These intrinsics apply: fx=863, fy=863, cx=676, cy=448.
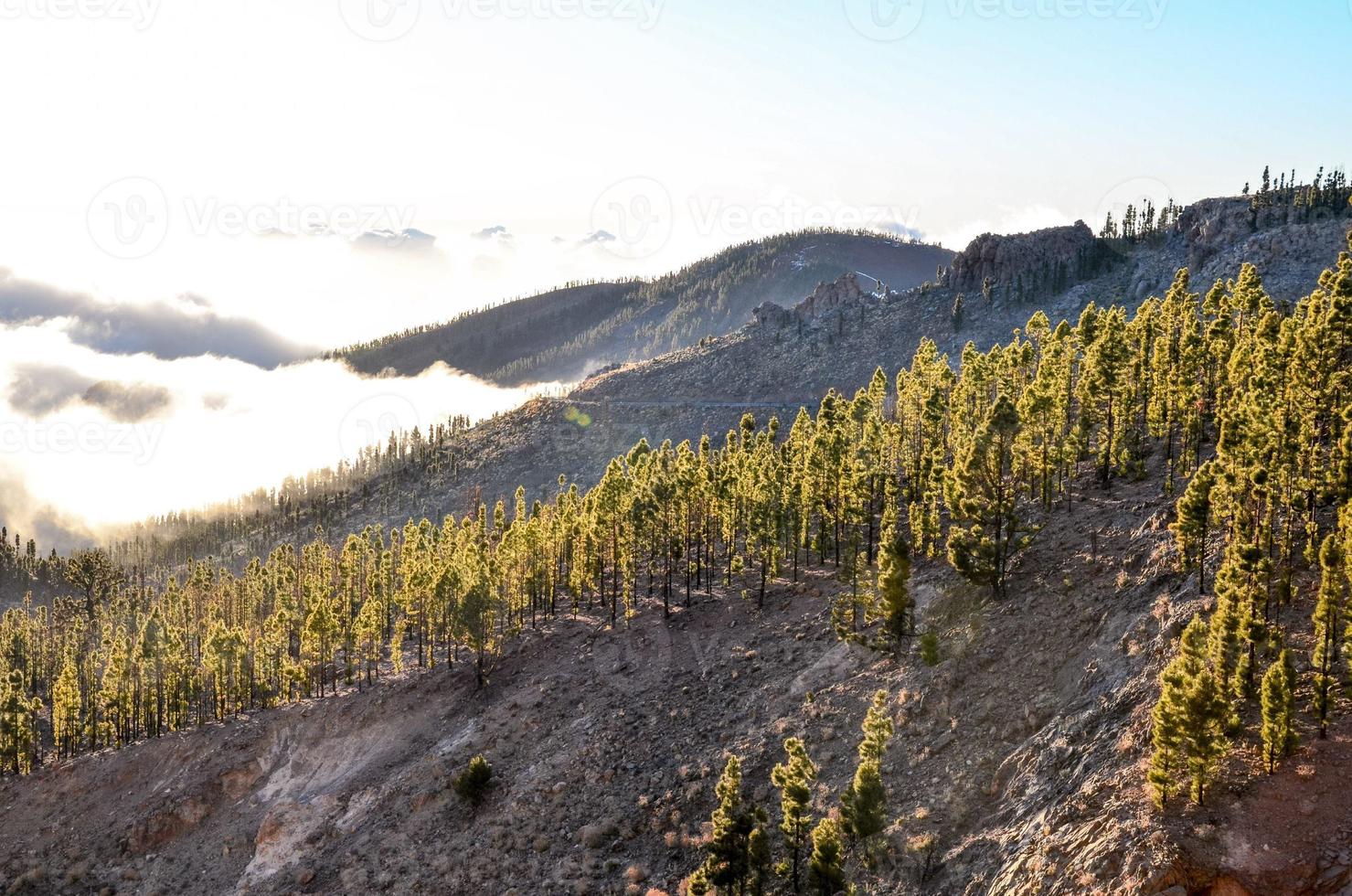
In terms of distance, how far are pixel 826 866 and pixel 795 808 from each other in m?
4.38

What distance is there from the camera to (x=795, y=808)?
48.5 metres

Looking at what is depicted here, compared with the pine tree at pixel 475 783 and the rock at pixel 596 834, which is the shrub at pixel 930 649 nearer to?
the rock at pixel 596 834

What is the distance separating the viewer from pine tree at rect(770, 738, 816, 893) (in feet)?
158

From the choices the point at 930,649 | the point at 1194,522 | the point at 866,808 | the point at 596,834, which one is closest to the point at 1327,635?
the point at 1194,522

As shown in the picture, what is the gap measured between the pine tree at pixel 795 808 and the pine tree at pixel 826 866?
7.67ft

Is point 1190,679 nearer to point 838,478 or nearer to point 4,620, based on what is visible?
point 838,478

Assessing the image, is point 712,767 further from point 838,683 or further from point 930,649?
point 930,649

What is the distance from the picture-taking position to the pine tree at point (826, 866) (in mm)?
44406

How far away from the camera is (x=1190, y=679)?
1436 inches

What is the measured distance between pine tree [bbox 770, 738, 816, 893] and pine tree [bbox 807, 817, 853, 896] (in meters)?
2.34

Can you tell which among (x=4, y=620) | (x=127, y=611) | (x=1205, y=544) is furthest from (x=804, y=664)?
(x=4, y=620)

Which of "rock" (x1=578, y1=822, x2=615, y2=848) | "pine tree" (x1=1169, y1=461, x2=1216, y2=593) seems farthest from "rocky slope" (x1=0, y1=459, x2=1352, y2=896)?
"pine tree" (x1=1169, y1=461, x2=1216, y2=593)

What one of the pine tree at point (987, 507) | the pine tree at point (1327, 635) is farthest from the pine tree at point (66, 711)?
the pine tree at point (1327, 635)

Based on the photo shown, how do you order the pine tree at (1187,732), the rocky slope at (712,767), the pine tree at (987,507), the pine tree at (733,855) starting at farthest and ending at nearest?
the pine tree at (987,507) < the pine tree at (733,855) < the rocky slope at (712,767) < the pine tree at (1187,732)
